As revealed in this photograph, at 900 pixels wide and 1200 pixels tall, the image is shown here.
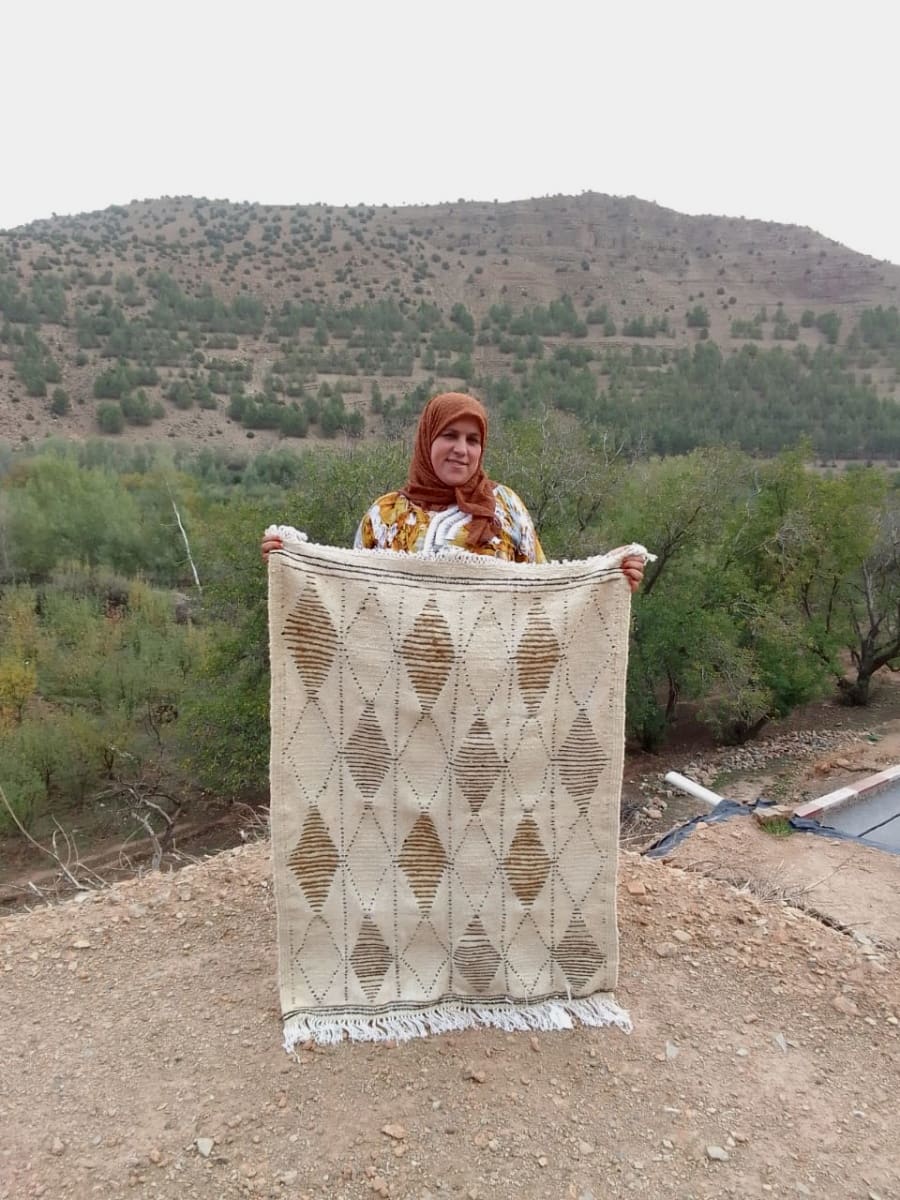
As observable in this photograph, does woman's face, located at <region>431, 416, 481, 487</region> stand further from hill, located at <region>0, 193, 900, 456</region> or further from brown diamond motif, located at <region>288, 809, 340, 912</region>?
hill, located at <region>0, 193, 900, 456</region>

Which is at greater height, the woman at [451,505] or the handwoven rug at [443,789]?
the woman at [451,505]

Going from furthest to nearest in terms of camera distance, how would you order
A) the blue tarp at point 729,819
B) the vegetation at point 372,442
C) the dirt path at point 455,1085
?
the vegetation at point 372,442 → the blue tarp at point 729,819 → the dirt path at point 455,1085

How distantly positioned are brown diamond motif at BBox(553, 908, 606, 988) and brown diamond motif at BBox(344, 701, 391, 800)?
793 mm

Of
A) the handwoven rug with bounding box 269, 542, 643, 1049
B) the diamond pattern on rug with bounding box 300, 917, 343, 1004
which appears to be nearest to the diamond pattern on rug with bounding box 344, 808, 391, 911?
the handwoven rug with bounding box 269, 542, 643, 1049

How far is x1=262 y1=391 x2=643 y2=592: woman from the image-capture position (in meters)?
2.14

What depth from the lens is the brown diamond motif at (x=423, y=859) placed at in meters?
2.18

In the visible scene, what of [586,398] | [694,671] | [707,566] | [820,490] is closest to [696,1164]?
[694,671]

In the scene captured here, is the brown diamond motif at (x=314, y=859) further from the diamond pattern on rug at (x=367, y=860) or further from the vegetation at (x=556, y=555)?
the vegetation at (x=556, y=555)

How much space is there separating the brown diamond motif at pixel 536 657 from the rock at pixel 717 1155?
130 centimetres

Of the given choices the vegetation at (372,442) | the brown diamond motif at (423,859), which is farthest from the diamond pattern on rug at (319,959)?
the vegetation at (372,442)

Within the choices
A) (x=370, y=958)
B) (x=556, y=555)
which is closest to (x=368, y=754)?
(x=370, y=958)

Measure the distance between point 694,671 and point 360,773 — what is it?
8.64m

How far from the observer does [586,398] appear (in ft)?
84.4

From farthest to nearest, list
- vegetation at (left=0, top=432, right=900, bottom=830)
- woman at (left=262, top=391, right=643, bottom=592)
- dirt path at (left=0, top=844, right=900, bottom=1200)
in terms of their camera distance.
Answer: vegetation at (left=0, top=432, right=900, bottom=830) → woman at (left=262, top=391, right=643, bottom=592) → dirt path at (left=0, top=844, right=900, bottom=1200)
